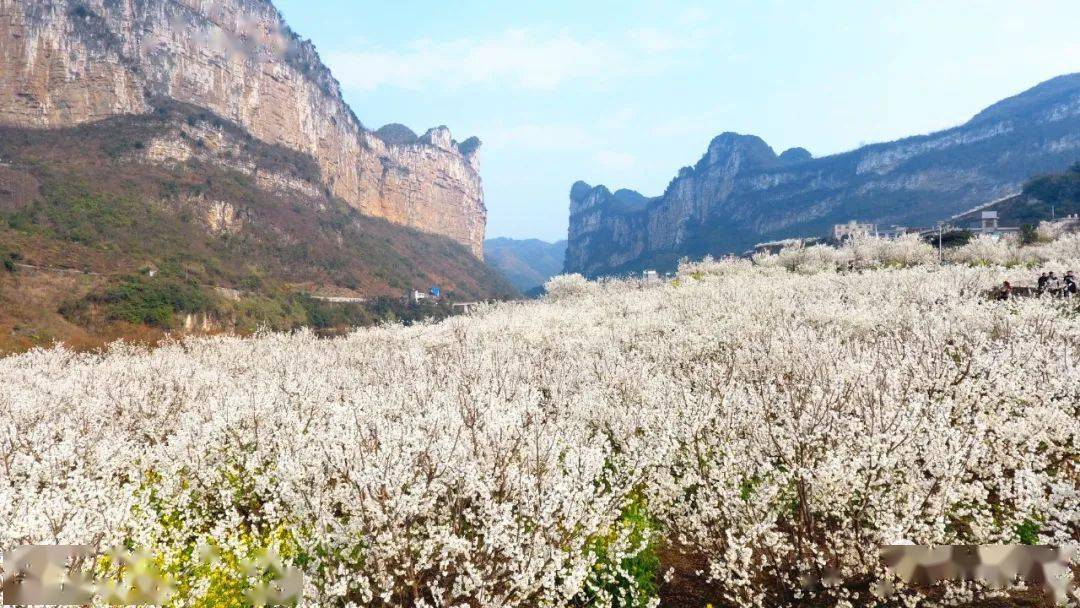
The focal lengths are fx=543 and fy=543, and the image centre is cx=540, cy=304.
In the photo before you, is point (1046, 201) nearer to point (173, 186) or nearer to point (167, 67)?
point (173, 186)

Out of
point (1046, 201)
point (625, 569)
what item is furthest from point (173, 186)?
point (1046, 201)

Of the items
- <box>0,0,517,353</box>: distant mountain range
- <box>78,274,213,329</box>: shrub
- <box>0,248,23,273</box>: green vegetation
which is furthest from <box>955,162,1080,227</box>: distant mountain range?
<box>0,248,23,273</box>: green vegetation

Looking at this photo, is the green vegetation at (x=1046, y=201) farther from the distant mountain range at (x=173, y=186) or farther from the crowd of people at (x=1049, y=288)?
the distant mountain range at (x=173, y=186)

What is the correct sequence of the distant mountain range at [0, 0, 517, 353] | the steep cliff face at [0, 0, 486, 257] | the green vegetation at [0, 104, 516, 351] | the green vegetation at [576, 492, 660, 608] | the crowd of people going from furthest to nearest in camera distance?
1. the steep cliff face at [0, 0, 486, 257]
2. the distant mountain range at [0, 0, 517, 353]
3. the green vegetation at [0, 104, 516, 351]
4. the crowd of people
5. the green vegetation at [576, 492, 660, 608]

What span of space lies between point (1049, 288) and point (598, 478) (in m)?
24.4

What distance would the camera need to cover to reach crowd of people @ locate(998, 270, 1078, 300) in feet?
71.5

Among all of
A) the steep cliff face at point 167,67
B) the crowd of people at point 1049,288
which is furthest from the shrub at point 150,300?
the crowd of people at point 1049,288

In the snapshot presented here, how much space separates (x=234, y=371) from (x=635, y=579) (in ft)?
86.3

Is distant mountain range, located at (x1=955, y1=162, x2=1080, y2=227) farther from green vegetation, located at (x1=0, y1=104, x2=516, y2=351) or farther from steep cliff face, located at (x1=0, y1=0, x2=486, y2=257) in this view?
steep cliff face, located at (x1=0, y1=0, x2=486, y2=257)

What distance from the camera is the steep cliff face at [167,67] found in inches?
4540

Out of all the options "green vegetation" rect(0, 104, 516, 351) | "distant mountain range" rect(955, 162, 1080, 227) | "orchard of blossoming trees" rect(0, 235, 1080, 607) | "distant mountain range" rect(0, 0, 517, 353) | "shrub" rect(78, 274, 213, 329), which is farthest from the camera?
"distant mountain range" rect(955, 162, 1080, 227)

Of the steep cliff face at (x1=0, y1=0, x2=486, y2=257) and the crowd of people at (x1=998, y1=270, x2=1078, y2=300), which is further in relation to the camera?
the steep cliff face at (x1=0, y1=0, x2=486, y2=257)

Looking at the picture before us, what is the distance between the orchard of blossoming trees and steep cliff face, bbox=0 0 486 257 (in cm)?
14071

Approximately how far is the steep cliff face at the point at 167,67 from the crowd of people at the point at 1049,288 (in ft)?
507
